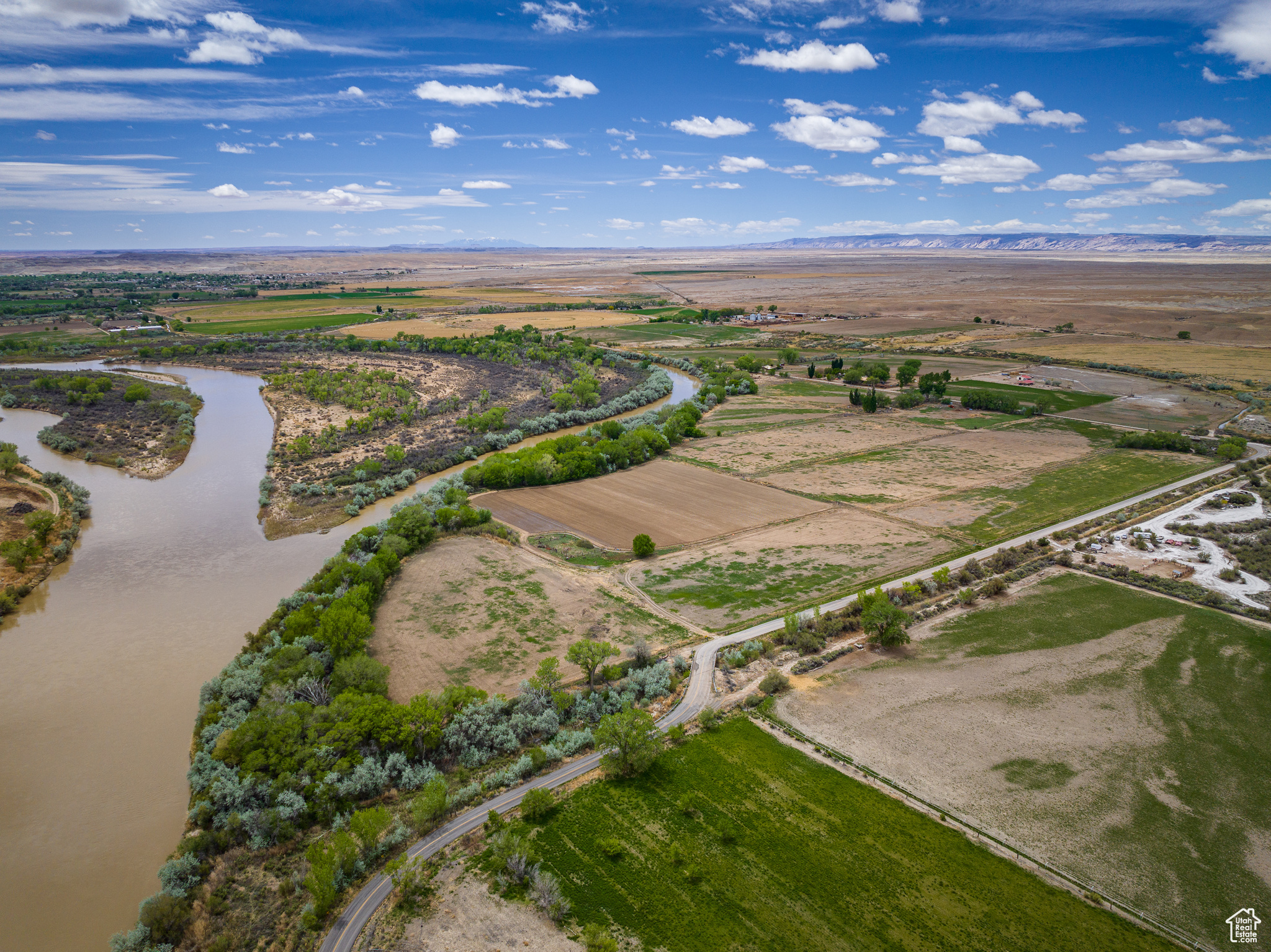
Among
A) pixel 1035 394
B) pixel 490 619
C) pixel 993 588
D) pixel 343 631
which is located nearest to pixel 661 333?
pixel 1035 394

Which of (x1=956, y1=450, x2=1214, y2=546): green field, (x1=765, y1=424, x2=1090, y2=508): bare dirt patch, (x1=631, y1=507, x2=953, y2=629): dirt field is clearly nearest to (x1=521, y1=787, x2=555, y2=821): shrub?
(x1=631, y1=507, x2=953, y2=629): dirt field

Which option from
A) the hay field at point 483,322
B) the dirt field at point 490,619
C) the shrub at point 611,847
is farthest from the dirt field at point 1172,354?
the shrub at point 611,847

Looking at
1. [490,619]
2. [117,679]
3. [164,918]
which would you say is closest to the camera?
[164,918]

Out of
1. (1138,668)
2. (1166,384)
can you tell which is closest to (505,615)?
(1138,668)

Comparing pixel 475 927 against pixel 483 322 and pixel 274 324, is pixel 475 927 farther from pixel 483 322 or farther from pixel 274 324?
pixel 274 324

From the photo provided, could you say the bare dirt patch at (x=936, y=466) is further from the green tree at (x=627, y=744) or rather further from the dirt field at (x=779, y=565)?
the green tree at (x=627, y=744)

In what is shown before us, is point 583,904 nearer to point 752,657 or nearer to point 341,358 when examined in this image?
point 752,657
